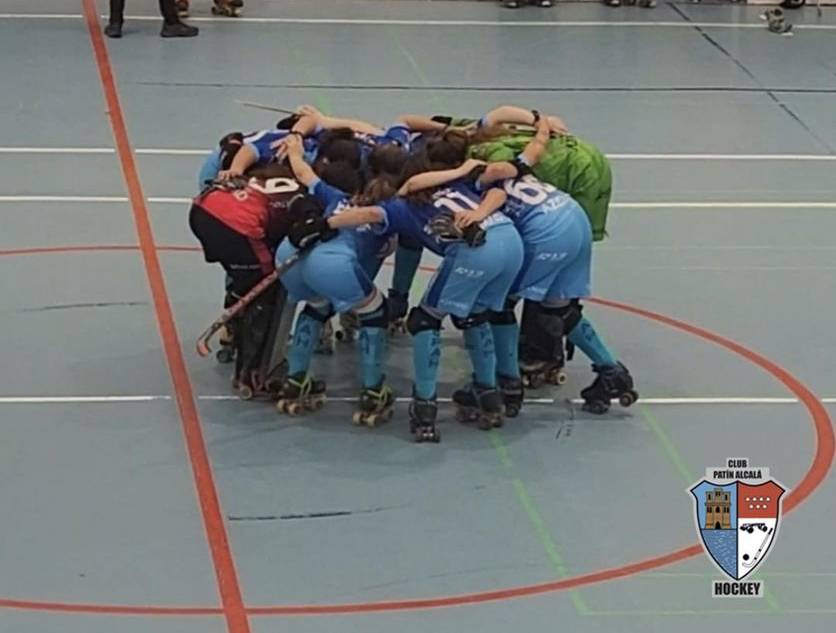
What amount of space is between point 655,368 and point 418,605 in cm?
300

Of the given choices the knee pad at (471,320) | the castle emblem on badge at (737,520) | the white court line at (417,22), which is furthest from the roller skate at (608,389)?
the white court line at (417,22)

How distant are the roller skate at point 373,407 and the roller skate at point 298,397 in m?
0.27

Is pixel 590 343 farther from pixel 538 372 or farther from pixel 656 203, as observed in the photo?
pixel 656 203

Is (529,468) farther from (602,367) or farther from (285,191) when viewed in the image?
(285,191)

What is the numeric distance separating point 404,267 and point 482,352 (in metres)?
1.05

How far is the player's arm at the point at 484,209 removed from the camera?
8805 mm

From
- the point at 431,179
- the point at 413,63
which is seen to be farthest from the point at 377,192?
the point at 413,63

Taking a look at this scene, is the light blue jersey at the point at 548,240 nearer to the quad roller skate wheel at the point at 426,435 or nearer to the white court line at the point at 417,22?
the quad roller skate wheel at the point at 426,435

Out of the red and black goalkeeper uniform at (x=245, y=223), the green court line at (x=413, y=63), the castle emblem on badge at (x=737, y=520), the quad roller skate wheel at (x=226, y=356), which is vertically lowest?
the green court line at (x=413, y=63)

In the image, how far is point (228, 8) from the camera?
59.2ft

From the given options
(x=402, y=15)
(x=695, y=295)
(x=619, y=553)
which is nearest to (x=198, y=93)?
(x=402, y=15)

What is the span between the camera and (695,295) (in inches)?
438

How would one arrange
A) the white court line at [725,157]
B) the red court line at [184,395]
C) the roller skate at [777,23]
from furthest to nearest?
the roller skate at [777,23] < the white court line at [725,157] < the red court line at [184,395]

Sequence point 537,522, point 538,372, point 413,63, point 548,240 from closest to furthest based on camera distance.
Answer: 1. point 537,522
2. point 548,240
3. point 538,372
4. point 413,63
